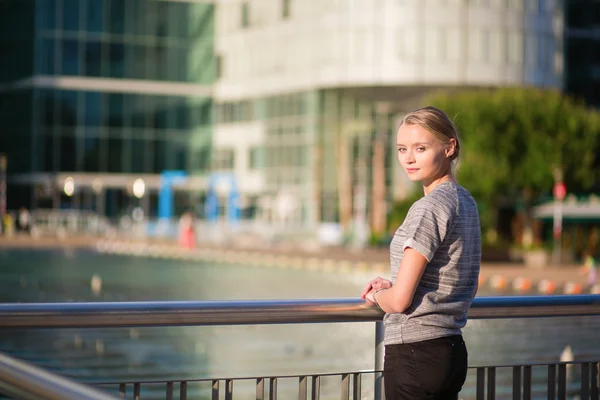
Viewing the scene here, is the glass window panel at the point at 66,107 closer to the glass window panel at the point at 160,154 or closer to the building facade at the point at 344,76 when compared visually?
the glass window panel at the point at 160,154

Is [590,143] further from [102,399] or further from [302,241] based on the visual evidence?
[102,399]

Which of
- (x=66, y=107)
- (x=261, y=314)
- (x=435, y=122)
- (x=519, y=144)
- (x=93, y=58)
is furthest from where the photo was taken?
(x=93, y=58)

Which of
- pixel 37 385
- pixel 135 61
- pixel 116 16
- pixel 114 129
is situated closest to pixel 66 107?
pixel 114 129

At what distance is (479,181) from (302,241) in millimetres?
15030

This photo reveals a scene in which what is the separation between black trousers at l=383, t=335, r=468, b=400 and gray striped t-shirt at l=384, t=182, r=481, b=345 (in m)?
0.04

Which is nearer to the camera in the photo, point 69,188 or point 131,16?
point 69,188

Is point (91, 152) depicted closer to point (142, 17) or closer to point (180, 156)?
point (180, 156)

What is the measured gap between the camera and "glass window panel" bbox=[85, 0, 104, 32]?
3174 inches

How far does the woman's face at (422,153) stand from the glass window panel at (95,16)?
7813 centimetres

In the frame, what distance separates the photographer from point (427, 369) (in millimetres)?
4484

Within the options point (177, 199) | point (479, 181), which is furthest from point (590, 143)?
point (177, 199)

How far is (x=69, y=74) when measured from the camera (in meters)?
80.1

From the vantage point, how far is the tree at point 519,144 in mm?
54188

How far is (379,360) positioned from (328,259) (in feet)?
140
